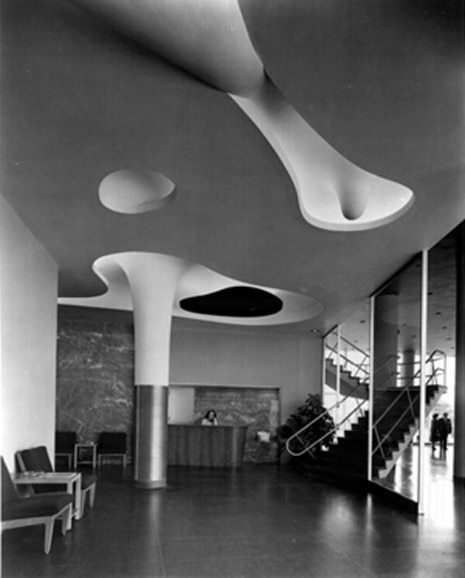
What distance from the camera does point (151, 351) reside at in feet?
36.5

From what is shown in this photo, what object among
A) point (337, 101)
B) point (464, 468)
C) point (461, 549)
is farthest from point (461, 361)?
point (337, 101)

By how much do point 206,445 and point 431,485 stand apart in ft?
18.7

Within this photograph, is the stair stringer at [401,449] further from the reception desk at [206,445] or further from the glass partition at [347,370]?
the reception desk at [206,445]

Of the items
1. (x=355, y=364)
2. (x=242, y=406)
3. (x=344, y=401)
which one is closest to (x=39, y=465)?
(x=242, y=406)

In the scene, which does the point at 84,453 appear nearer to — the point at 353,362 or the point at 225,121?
the point at 353,362

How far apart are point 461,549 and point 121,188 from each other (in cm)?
602

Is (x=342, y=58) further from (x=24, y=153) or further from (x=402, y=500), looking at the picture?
(x=402, y=500)

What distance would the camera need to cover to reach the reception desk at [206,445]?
1489cm

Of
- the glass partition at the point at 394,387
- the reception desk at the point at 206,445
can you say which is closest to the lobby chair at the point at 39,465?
the glass partition at the point at 394,387

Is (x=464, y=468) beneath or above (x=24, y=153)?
beneath

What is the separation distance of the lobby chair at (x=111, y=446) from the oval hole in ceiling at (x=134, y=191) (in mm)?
8865

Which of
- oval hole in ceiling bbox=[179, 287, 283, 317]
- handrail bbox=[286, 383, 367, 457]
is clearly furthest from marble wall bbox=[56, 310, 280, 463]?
oval hole in ceiling bbox=[179, 287, 283, 317]

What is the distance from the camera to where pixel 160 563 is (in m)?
5.92

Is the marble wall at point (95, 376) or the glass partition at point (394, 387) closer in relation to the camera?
the glass partition at point (394, 387)
